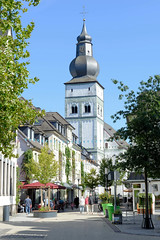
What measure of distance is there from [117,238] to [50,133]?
39.2 metres

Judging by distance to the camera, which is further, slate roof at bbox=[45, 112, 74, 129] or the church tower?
the church tower

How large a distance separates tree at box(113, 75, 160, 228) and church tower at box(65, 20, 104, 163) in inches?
3459

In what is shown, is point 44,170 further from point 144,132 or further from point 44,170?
point 144,132

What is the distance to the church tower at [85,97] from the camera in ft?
358

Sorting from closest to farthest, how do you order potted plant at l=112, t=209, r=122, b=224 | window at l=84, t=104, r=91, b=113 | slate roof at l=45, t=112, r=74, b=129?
potted plant at l=112, t=209, r=122, b=224
slate roof at l=45, t=112, r=74, b=129
window at l=84, t=104, r=91, b=113

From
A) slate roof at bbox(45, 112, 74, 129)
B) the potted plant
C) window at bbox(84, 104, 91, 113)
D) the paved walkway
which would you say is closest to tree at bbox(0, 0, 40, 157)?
the paved walkway

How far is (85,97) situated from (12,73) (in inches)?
3866

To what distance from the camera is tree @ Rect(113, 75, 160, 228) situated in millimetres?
19125

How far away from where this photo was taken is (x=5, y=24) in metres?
13.7

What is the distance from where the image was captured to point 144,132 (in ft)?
64.3

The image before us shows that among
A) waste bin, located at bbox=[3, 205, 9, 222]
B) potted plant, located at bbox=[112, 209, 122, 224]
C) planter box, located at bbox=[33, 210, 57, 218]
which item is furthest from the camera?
planter box, located at bbox=[33, 210, 57, 218]

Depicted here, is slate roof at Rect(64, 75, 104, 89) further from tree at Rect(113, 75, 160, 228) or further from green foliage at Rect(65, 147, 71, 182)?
tree at Rect(113, 75, 160, 228)

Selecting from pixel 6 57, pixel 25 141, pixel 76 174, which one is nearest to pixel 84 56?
pixel 76 174

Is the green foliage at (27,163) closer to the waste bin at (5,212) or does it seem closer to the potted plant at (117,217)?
the waste bin at (5,212)
